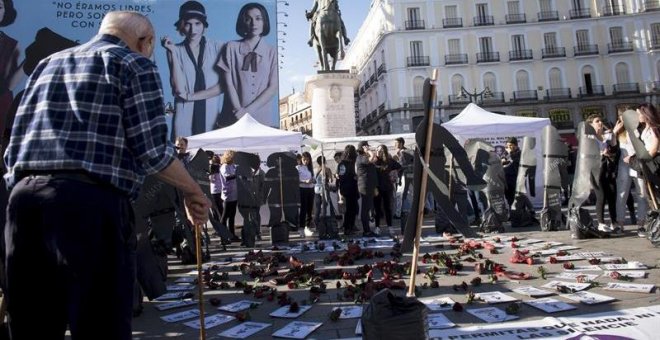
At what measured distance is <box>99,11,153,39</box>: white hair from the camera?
2.05 metres

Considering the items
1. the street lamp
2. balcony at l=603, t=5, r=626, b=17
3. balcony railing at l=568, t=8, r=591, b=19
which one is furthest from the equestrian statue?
balcony at l=603, t=5, r=626, b=17

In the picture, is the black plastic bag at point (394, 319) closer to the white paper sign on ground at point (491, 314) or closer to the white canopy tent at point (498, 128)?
the white paper sign on ground at point (491, 314)

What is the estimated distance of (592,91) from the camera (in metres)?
46.7

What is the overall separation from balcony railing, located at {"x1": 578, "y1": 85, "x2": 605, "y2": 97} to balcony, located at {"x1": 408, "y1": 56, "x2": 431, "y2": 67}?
52.1 ft

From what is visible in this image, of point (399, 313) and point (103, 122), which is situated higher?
point (103, 122)

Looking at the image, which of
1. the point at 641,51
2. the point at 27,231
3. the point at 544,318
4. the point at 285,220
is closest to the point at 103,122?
the point at 27,231

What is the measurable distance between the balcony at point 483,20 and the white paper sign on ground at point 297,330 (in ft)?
164

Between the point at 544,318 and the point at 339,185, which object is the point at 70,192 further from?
the point at 339,185

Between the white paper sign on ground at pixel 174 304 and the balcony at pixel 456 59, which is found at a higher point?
the balcony at pixel 456 59

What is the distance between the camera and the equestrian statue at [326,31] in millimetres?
15781

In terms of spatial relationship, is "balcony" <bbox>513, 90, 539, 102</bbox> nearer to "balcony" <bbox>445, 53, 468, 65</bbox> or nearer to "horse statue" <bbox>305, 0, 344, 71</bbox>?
"balcony" <bbox>445, 53, 468, 65</bbox>

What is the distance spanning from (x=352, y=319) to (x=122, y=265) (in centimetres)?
244

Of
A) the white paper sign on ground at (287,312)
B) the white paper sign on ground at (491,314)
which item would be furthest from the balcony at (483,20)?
the white paper sign on ground at (287,312)

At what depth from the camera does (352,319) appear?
3869mm
